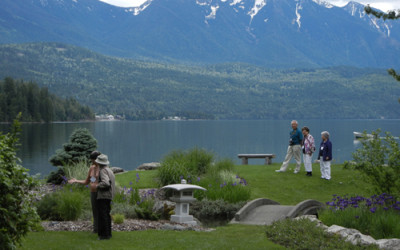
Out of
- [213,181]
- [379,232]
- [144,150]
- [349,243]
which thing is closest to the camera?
[349,243]

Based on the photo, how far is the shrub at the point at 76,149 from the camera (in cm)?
1947

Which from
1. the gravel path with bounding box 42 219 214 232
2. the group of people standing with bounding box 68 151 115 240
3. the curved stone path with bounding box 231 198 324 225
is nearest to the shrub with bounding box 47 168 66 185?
the gravel path with bounding box 42 219 214 232

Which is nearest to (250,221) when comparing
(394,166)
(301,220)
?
(301,220)

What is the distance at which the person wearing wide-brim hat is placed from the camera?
1022cm

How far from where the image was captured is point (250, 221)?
1417 centimetres

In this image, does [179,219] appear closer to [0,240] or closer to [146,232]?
[146,232]

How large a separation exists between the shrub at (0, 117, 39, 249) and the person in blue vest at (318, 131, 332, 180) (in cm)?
1431

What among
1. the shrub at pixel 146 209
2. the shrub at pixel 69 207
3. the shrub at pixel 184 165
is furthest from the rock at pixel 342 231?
the shrub at pixel 184 165

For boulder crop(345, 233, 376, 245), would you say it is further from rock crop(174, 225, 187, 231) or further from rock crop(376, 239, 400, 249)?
rock crop(174, 225, 187, 231)

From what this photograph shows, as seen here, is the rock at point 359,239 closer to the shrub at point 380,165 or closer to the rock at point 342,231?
the rock at point 342,231

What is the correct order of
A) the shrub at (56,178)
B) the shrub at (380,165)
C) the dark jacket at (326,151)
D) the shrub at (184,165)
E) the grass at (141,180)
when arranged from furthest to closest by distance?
the dark jacket at (326,151), the shrub at (56,178), the grass at (141,180), the shrub at (184,165), the shrub at (380,165)

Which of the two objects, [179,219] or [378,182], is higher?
[378,182]

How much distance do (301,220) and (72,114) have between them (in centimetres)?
14121

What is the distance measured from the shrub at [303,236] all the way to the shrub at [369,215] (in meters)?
0.65
